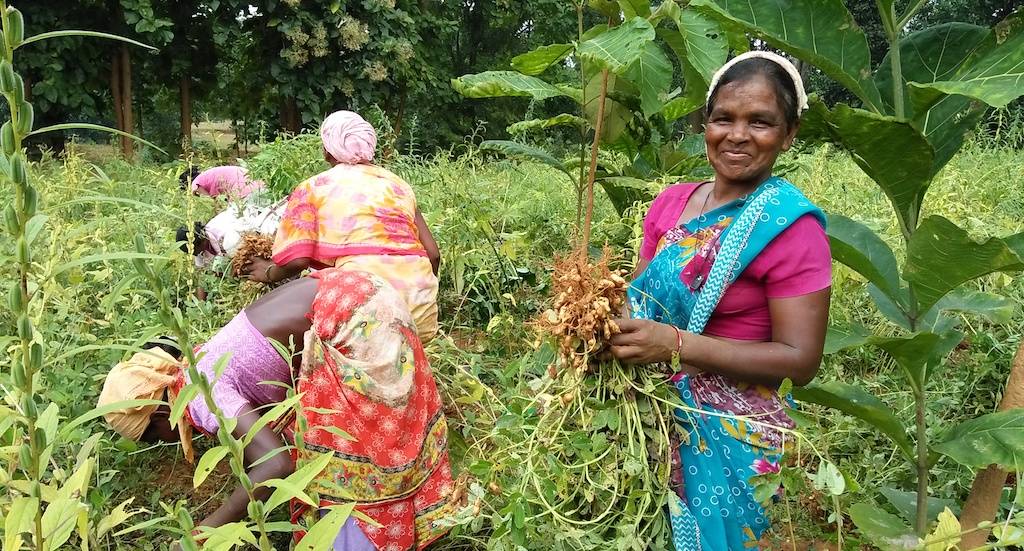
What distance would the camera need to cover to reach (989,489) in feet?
4.80

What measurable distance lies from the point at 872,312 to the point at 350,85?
842cm

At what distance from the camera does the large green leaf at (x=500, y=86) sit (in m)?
2.06

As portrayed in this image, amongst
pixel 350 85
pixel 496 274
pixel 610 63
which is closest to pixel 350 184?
pixel 496 274

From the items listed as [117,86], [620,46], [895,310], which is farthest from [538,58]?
[117,86]

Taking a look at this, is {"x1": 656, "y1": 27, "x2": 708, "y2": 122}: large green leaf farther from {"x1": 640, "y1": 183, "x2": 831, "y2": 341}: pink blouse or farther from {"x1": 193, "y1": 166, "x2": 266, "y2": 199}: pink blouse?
{"x1": 193, "y1": 166, "x2": 266, "y2": 199}: pink blouse

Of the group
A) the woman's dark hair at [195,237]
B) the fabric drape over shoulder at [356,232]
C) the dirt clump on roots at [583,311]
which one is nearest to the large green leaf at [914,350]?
the dirt clump on roots at [583,311]

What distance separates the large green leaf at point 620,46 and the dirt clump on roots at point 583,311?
44 centimetres

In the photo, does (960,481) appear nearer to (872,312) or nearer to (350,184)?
(872,312)

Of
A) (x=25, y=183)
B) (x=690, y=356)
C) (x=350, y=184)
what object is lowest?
(x=350, y=184)

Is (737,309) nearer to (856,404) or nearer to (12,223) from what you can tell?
(856,404)

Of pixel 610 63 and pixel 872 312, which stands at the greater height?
pixel 610 63

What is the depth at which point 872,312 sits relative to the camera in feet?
10.4

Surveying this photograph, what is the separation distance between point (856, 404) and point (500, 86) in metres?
1.32

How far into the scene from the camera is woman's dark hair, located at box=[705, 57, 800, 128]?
1290 mm
